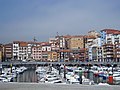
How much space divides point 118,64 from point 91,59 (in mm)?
8930

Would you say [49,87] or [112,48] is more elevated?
[112,48]

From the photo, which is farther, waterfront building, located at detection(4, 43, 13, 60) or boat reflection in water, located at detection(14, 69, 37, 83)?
waterfront building, located at detection(4, 43, 13, 60)

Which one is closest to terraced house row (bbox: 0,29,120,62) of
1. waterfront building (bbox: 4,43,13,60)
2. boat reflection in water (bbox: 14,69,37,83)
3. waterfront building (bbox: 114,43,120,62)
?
waterfront building (bbox: 4,43,13,60)

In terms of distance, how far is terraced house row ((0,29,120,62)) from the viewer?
29938 mm

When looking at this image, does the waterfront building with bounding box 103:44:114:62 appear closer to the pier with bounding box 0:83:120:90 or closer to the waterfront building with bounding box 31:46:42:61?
the waterfront building with bounding box 31:46:42:61

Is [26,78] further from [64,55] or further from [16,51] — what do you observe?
[16,51]

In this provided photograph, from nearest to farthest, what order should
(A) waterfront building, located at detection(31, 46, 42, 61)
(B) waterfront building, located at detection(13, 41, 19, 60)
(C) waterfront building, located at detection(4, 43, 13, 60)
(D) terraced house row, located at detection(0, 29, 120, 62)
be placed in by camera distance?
1. (D) terraced house row, located at detection(0, 29, 120, 62)
2. (C) waterfront building, located at detection(4, 43, 13, 60)
3. (A) waterfront building, located at detection(31, 46, 42, 61)
4. (B) waterfront building, located at detection(13, 41, 19, 60)

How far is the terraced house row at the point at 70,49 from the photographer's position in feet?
98.2

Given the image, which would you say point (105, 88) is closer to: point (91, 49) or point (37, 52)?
point (91, 49)


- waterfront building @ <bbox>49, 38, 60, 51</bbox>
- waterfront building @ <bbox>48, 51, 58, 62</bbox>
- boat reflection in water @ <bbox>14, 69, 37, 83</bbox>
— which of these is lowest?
boat reflection in water @ <bbox>14, 69, 37, 83</bbox>

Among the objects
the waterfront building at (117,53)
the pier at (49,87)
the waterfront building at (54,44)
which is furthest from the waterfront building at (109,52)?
the pier at (49,87)

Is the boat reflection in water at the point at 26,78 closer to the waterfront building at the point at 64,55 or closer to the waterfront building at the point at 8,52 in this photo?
the waterfront building at the point at 64,55

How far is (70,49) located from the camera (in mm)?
34969

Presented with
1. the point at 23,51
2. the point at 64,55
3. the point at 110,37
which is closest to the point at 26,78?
the point at 64,55
